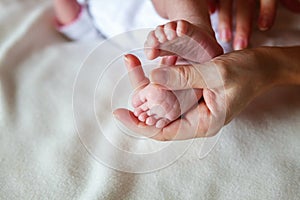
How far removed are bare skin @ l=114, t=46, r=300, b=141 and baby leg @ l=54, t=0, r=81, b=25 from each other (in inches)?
13.8

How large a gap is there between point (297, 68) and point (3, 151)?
48 centimetres

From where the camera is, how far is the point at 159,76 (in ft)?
1.73

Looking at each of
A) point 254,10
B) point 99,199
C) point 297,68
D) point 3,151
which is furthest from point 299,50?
point 3,151

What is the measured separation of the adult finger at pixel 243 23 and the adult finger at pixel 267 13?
0.02 m

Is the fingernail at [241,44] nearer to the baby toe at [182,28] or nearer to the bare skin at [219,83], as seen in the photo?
the bare skin at [219,83]

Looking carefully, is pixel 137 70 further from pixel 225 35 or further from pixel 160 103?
pixel 225 35

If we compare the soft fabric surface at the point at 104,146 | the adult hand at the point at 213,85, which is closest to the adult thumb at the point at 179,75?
the adult hand at the point at 213,85

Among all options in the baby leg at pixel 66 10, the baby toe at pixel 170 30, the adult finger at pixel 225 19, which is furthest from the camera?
the baby leg at pixel 66 10

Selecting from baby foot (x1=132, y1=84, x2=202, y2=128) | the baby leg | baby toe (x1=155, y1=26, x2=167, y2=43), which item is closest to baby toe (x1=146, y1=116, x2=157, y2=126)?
baby foot (x1=132, y1=84, x2=202, y2=128)

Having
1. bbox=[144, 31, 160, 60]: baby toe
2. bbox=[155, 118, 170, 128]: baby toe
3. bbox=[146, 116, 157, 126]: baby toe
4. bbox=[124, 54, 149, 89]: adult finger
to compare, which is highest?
bbox=[144, 31, 160, 60]: baby toe

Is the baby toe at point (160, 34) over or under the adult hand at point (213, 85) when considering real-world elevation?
over

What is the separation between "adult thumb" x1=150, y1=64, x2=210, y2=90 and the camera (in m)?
0.53

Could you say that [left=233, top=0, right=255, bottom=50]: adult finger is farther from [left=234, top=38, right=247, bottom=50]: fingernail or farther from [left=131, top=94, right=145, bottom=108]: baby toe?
[left=131, top=94, right=145, bottom=108]: baby toe

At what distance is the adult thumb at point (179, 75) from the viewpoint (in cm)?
53
